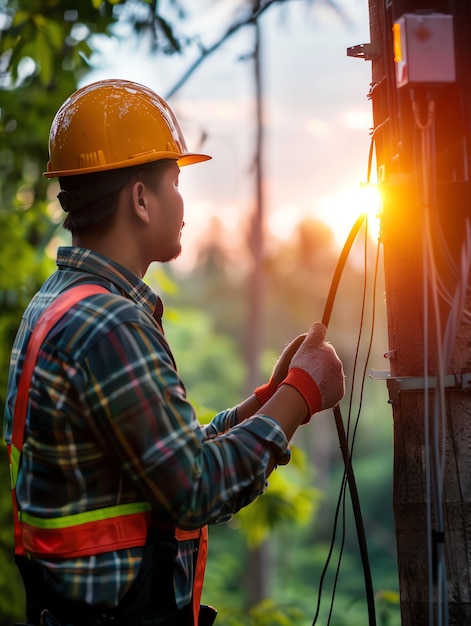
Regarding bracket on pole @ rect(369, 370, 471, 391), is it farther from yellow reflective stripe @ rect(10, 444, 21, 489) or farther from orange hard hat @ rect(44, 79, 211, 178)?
yellow reflective stripe @ rect(10, 444, 21, 489)

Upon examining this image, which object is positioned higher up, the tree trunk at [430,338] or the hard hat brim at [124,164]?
the hard hat brim at [124,164]

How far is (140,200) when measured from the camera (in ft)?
7.47

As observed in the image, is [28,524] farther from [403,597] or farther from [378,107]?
[378,107]

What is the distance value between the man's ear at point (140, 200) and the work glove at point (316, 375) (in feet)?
1.89

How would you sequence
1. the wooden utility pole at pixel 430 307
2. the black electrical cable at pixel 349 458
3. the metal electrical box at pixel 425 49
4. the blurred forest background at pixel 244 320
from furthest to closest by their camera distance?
the blurred forest background at pixel 244 320 → the black electrical cable at pixel 349 458 → the wooden utility pole at pixel 430 307 → the metal electrical box at pixel 425 49

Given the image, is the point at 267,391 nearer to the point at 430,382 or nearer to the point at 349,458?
the point at 349,458

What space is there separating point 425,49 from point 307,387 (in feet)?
3.03

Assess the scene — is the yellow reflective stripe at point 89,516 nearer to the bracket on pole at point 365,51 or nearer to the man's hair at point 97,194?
the man's hair at point 97,194

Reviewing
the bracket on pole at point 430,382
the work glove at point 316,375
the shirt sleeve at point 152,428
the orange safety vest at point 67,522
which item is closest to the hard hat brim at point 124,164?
the orange safety vest at point 67,522

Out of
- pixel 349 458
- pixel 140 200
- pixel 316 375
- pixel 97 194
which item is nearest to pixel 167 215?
pixel 140 200

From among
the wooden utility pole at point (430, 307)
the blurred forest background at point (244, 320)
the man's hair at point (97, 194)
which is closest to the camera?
the wooden utility pole at point (430, 307)

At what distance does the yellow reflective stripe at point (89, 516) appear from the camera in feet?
6.49

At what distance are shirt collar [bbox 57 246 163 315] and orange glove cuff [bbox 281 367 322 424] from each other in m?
0.46

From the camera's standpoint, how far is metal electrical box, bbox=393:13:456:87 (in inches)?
80.7
